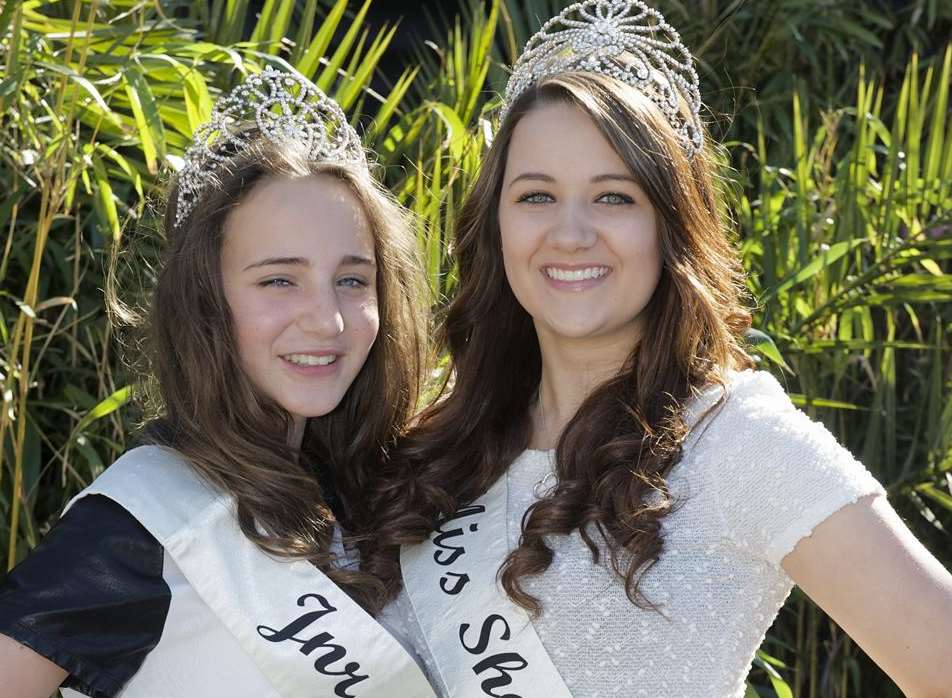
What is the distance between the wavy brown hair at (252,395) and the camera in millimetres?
1857

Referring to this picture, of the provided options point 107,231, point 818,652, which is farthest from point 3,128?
point 818,652

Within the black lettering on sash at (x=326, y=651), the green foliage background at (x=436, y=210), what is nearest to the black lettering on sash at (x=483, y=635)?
the black lettering on sash at (x=326, y=651)

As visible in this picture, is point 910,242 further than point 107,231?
Yes

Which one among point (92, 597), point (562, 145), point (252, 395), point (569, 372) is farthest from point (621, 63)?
point (92, 597)

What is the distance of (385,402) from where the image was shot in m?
2.13

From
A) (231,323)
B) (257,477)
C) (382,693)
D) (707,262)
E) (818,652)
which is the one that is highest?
(707,262)

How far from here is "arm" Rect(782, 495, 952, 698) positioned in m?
1.60

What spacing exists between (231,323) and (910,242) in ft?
4.76

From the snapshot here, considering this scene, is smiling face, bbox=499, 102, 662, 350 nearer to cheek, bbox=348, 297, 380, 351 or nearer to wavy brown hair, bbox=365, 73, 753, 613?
wavy brown hair, bbox=365, 73, 753, 613

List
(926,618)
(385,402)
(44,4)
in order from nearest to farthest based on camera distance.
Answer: (926,618) → (385,402) → (44,4)

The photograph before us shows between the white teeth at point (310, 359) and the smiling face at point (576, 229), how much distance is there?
282 millimetres

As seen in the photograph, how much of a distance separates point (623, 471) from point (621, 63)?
1.85 feet

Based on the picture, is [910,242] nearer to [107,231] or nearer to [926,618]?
[926,618]

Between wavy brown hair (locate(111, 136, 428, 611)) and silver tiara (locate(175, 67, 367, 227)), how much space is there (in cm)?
2
